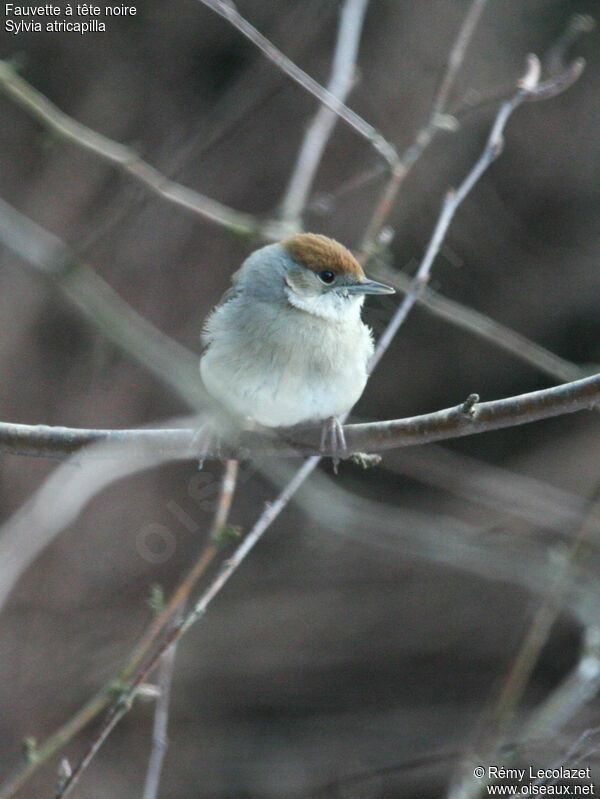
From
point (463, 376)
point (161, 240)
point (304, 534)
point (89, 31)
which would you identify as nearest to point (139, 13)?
point (89, 31)

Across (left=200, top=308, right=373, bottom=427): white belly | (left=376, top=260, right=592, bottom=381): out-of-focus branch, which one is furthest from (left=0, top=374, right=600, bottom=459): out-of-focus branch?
(left=376, top=260, right=592, bottom=381): out-of-focus branch

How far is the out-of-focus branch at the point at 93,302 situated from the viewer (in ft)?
14.1

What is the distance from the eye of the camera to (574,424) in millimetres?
6355

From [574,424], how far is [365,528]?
72.9 inches

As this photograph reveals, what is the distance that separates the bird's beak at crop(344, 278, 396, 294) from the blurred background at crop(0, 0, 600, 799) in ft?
7.45

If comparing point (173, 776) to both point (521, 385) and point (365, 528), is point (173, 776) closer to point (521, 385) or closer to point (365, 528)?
point (365, 528)

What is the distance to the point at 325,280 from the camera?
3.90m

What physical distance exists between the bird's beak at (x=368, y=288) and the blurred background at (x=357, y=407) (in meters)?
2.27

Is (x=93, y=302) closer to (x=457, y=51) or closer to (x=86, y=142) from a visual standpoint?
(x=86, y=142)

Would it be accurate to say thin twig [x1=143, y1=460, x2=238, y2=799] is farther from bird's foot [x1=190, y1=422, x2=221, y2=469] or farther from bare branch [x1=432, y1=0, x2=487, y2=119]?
bare branch [x1=432, y1=0, x2=487, y2=119]

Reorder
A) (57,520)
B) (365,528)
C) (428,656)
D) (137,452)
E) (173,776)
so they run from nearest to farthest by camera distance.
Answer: (137,452)
(57,520)
(365,528)
(173,776)
(428,656)

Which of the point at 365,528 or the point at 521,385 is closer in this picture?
the point at 365,528

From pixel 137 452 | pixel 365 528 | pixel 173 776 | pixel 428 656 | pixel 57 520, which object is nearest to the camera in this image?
pixel 137 452

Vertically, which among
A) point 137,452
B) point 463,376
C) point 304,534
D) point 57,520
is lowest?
point 137,452
